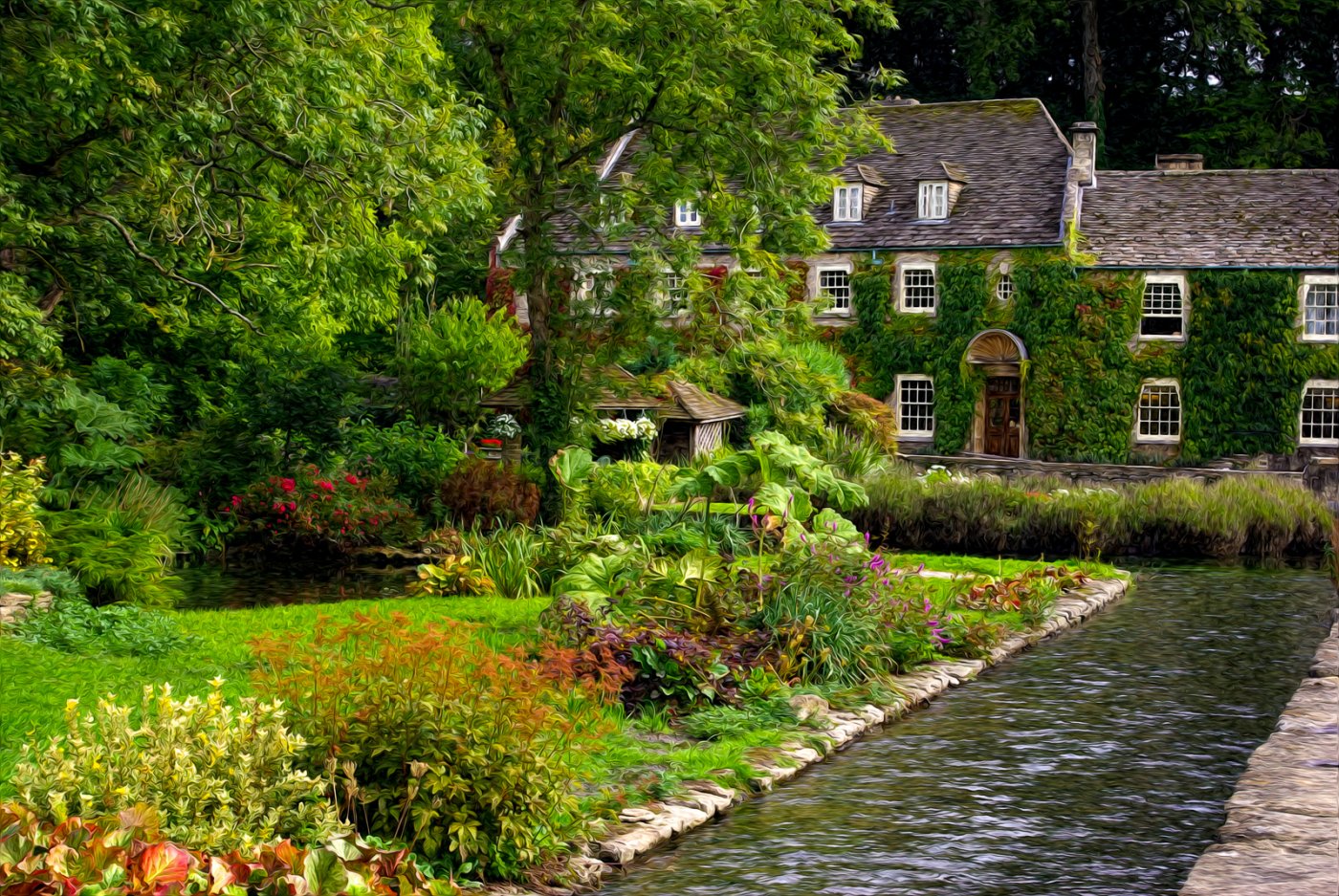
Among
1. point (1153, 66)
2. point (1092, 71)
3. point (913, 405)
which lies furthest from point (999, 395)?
point (1153, 66)

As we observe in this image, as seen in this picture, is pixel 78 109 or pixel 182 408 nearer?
pixel 78 109

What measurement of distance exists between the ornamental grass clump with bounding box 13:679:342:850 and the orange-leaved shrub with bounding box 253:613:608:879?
387 millimetres

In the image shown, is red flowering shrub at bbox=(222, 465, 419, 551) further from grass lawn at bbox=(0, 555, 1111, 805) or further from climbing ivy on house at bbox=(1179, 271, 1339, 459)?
climbing ivy on house at bbox=(1179, 271, 1339, 459)

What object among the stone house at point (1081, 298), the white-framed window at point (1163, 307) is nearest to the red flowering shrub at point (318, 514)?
the stone house at point (1081, 298)

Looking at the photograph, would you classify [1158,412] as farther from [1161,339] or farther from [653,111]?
[653,111]

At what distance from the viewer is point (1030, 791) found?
358 inches

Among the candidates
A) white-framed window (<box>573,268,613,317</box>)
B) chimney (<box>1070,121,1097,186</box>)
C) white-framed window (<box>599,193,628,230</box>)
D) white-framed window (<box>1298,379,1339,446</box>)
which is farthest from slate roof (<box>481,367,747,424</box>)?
white-framed window (<box>1298,379,1339,446</box>)

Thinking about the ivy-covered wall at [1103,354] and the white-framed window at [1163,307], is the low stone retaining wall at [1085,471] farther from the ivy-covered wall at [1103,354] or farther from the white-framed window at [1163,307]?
the white-framed window at [1163,307]

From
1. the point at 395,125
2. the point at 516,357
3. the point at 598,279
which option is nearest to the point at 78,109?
the point at 395,125

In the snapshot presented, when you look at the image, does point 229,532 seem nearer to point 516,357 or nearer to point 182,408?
point 182,408

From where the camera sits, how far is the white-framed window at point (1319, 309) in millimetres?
34406

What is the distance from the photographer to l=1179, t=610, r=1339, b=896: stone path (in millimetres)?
6398

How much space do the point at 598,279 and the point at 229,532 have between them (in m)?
6.62

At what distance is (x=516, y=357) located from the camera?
30.7m
